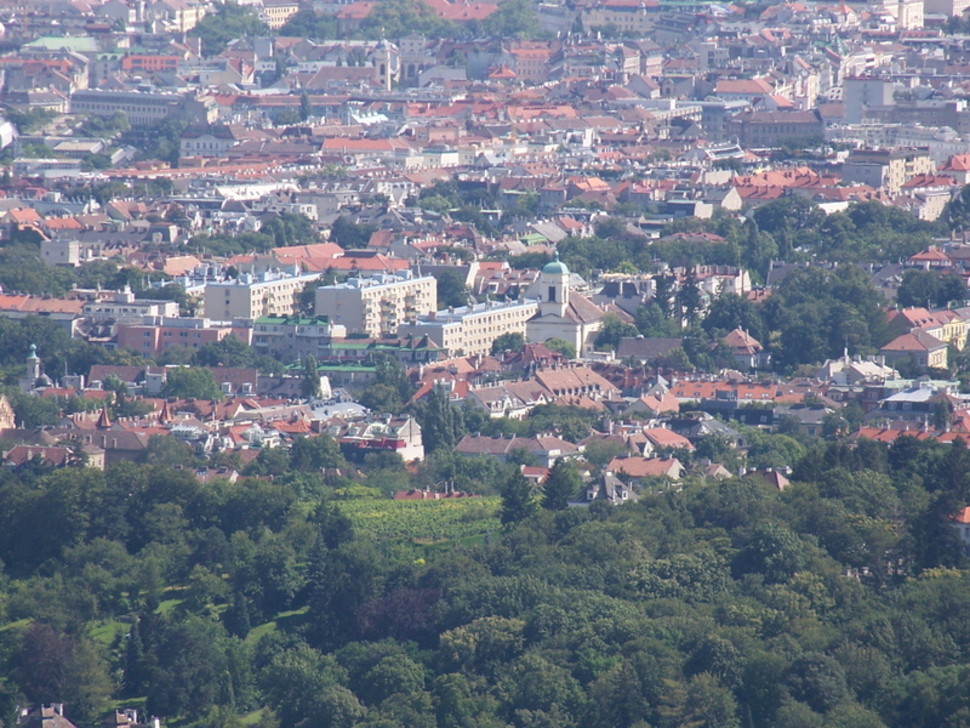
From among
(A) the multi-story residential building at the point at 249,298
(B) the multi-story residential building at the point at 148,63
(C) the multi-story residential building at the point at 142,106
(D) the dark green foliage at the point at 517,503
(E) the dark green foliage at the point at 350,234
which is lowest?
(B) the multi-story residential building at the point at 148,63

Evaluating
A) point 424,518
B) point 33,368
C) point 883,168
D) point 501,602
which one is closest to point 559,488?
point 424,518

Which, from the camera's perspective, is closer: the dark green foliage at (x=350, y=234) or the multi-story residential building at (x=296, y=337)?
the multi-story residential building at (x=296, y=337)

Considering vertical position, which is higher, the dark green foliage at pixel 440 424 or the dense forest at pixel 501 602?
the dense forest at pixel 501 602

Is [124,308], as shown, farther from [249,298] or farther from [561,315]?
[561,315]

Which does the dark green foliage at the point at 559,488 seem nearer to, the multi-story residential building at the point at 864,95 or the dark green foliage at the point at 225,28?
the multi-story residential building at the point at 864,95

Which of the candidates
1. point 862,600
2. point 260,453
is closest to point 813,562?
point 862,600

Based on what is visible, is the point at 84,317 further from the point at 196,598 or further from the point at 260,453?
the point at 196,598

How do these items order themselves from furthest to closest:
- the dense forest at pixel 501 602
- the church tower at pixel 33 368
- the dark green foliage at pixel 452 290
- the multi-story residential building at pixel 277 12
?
1. the multi-story residential building at pixel 277 12
2. the dark green foliage at pixel 452 290
3. the church tower at pixel 33 368
4. the dense forest at pixel 501 602

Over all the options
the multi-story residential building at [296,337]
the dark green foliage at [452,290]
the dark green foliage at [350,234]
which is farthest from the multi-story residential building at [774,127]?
the multi-story residential building at [296,337]
